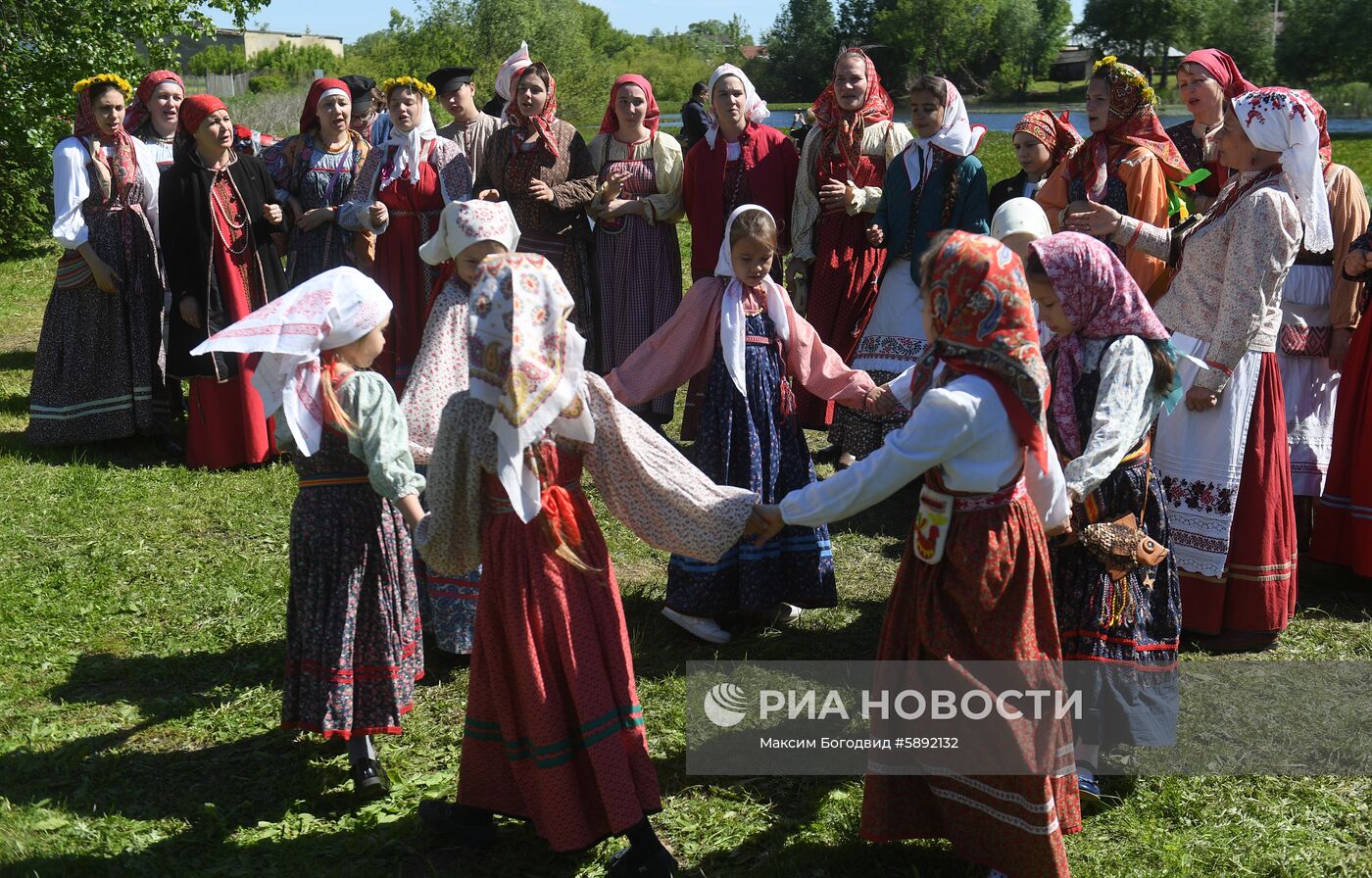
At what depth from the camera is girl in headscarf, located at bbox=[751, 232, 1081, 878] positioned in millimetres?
2914

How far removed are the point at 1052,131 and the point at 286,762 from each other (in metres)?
4.72

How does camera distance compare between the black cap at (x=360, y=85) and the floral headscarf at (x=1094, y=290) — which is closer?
the floral headscarf at (x=1094, y=290)

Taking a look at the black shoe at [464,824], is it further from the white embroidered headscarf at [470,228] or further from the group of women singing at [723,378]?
the white embroidered headscarf at [470,228]

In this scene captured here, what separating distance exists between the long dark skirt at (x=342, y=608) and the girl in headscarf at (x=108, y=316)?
4.24 meters

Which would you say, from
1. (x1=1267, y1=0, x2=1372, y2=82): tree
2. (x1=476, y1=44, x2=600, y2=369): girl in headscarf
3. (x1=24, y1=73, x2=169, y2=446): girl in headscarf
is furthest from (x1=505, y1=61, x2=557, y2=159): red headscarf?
(x1=1267, y1=0, x2=1372, y2=82): tree

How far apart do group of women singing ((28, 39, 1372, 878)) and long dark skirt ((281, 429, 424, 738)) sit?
13 millimetres

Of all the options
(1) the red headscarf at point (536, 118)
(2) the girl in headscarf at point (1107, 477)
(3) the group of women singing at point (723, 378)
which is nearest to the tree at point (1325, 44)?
(3) the group of women singing at point (723, 378)

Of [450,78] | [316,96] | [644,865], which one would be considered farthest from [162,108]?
[644,865]

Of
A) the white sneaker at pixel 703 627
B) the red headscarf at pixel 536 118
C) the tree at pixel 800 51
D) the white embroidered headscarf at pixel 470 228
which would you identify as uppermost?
the tree at pixel 800 51

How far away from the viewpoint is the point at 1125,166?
5.50m

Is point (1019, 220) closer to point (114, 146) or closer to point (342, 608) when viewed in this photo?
point (342, 608)

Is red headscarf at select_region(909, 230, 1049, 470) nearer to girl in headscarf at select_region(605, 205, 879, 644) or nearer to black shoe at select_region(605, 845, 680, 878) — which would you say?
black shoe at select_region(605, 845, 680, 878)

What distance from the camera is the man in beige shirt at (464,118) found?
7.48 meters

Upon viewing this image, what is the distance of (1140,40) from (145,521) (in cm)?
4879
